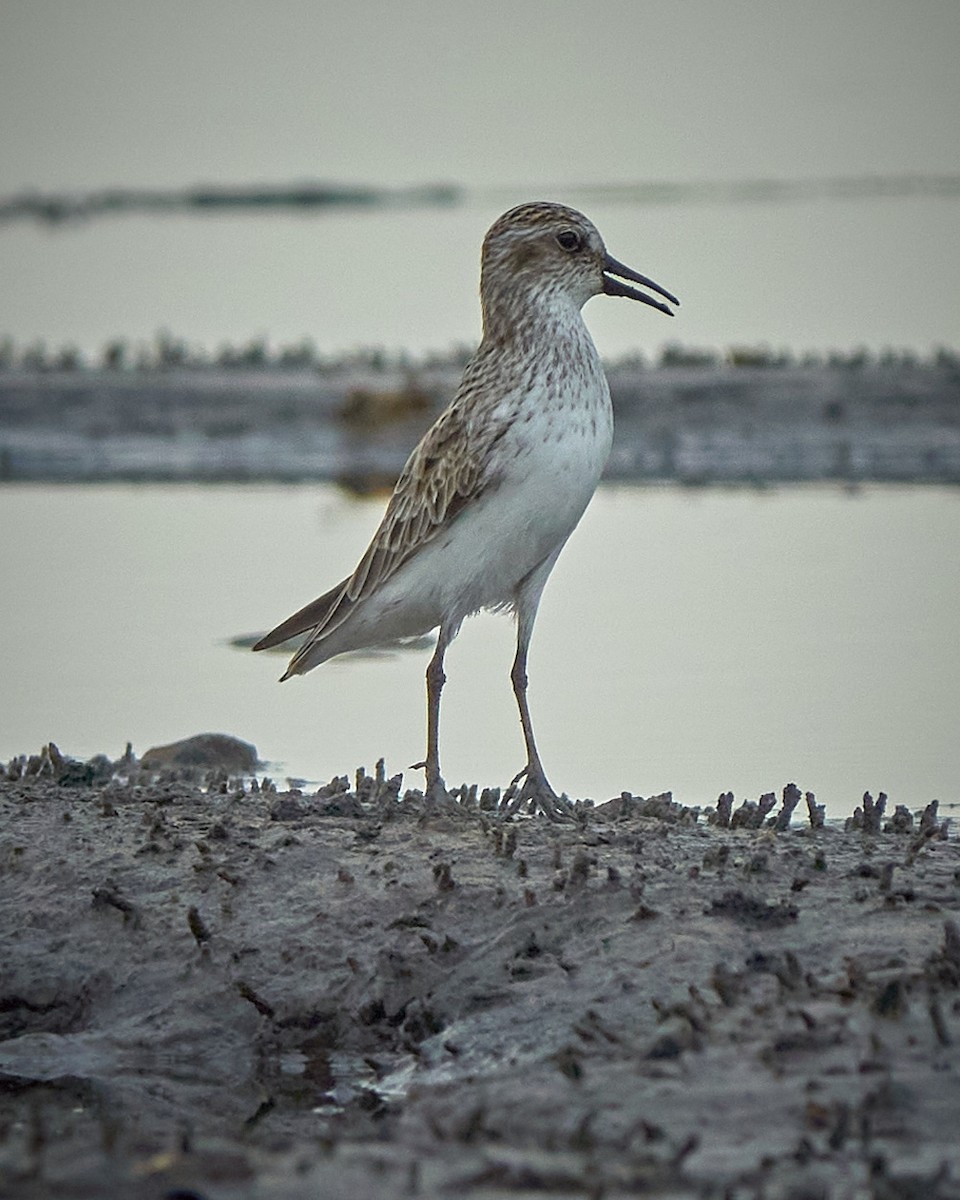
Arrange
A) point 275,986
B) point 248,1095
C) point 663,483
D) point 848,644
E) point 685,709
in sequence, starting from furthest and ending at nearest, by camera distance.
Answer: point 663,483, point 848,644, point 685,709, point 275,986, point 248,1095

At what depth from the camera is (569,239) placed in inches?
308

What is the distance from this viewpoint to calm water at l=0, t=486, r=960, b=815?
31.5 feet

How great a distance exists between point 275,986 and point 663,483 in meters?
13.6

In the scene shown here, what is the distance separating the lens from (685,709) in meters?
10.5

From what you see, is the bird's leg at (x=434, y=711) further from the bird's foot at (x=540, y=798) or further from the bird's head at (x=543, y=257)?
the bird's head at (x=543, y=257)

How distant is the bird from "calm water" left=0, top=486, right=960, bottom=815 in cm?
143

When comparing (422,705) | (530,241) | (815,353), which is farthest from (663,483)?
(530,241)

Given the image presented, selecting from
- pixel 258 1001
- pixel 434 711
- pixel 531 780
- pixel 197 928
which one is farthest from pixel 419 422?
pixel 258 1001

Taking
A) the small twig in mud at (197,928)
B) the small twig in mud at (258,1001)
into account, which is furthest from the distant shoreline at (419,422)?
the small twig in mud at (258,1001)

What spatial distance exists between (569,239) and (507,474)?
1107 mm

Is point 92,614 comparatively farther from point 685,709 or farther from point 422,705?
point 685,709

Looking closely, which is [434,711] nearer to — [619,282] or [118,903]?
→ [118,903]

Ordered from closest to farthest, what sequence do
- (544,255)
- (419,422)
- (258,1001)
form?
1. (258,1001)
2. (544,255)
3. (419,422)

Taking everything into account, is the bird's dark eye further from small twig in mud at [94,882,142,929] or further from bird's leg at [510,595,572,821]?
small twig in mud at [94,882,142,929]
